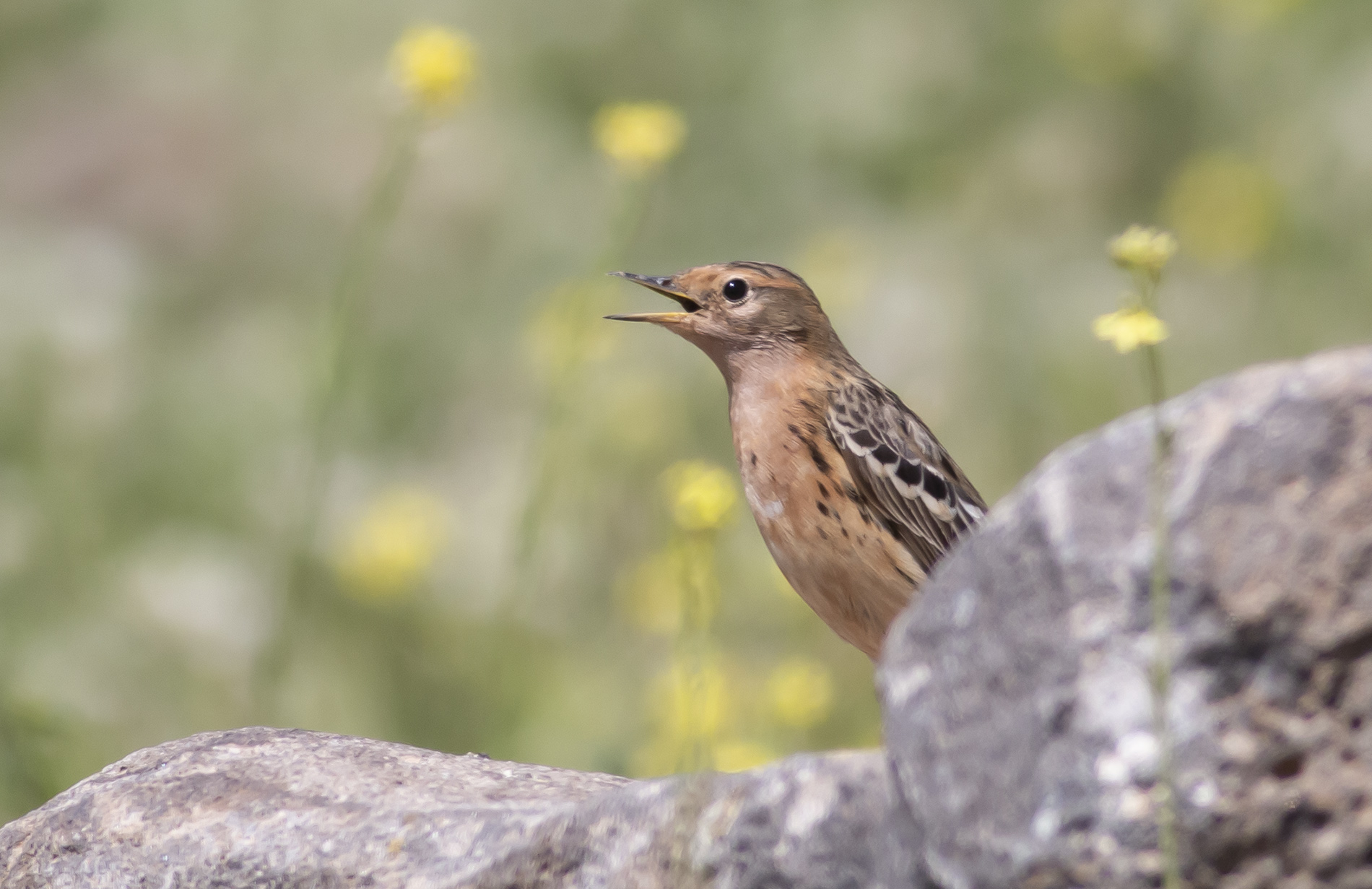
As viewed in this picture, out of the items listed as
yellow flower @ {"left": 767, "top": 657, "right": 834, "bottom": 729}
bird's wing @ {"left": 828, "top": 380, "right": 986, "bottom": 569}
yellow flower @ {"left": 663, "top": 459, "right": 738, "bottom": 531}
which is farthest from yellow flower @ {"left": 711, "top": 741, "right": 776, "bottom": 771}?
yellow flower @ {"left": 663, "top": 459, "right": 738, "bottom": 531}

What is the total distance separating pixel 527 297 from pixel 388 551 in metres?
3.55

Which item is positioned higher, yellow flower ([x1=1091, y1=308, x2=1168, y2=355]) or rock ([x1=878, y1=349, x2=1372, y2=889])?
yellow flower ([x1=1091, y1=308, x2=1168, y2=355])

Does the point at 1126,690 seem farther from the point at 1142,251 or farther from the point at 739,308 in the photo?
the point at 739,308

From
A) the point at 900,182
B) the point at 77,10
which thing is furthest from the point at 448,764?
the point at 77,10

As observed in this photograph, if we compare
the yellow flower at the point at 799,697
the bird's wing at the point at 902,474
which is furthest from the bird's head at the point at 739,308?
the yellow flower at the point at 799,697

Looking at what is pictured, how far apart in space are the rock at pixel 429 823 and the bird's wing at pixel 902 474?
5.10ft

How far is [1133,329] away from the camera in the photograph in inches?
98.5

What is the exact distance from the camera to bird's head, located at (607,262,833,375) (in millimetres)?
5867

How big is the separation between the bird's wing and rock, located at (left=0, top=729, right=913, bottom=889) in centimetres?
155

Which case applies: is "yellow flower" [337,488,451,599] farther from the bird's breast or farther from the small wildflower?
the bird's breast

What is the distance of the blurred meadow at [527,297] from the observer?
720 centimetres

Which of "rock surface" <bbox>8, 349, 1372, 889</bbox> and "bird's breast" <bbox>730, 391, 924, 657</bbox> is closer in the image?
"rock surface" <bbox>8, 349, 1372, 889</bbox>

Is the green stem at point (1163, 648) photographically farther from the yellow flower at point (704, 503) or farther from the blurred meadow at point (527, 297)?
the blurred meadow at point (527, 297)

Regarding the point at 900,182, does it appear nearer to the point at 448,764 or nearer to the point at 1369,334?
the point at 1369,334
